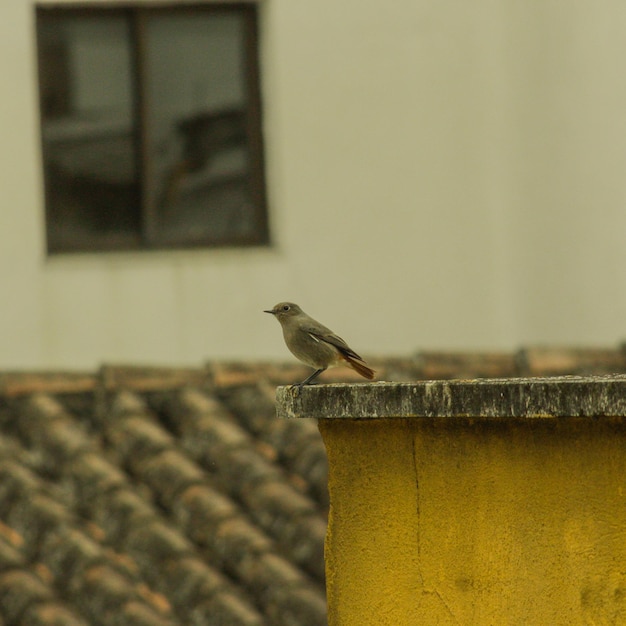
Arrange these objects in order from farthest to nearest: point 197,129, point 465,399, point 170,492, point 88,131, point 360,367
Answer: point 197,129, point 88,131, point 170,492, point 360,367, point 465,399

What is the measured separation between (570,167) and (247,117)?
2.25 metres

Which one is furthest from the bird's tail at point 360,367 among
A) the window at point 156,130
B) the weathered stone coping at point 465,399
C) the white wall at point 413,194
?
the window at point 156,130

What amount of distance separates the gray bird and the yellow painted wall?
1706mm

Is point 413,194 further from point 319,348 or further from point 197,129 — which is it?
point 319,348

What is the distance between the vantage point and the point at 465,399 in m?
3.68

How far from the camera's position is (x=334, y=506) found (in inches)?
161

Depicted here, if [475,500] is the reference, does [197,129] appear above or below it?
above

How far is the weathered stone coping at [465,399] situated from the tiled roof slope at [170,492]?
3.12 meters

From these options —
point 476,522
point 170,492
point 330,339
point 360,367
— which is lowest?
point 170,492

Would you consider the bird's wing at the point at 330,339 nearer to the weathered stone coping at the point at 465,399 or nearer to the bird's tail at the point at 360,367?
the bird's tail at the point at 360,367

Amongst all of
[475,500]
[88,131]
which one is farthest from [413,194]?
[475,500]

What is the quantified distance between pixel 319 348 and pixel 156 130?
15.2 ft

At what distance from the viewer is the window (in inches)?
394

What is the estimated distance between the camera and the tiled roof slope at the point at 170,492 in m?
7.12
